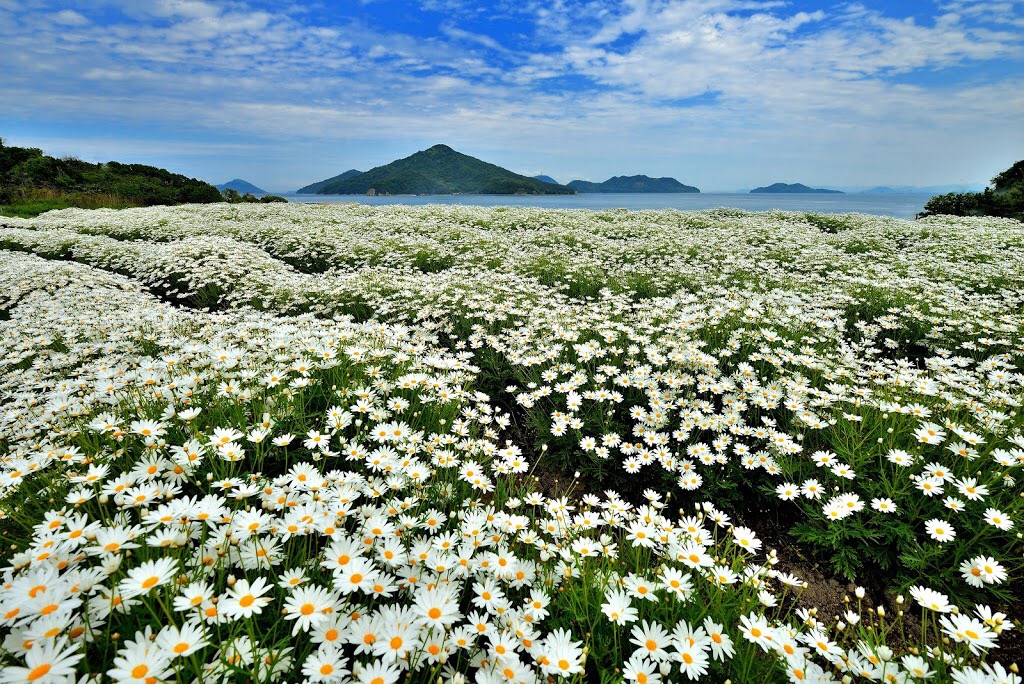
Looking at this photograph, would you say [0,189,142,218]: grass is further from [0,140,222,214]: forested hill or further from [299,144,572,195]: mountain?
[299,144,572,195]: mountain

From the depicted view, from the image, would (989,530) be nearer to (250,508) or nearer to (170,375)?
(250,508)

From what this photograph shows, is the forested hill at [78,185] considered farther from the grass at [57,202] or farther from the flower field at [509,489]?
the flower field at [509,489]

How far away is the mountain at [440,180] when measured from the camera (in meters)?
138

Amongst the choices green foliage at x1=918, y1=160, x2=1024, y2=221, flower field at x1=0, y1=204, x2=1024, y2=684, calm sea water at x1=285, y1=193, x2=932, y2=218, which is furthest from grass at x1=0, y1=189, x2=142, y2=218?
green foliage at x1=918, y1=160, x2=1024, y2=221

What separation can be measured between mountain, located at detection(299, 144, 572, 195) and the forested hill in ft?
274

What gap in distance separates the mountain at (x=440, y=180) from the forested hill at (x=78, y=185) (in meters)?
83.4

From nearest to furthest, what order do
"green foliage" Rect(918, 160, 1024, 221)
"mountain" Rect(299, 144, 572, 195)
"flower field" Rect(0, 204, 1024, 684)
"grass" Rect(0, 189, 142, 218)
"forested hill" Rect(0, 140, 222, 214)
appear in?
"flower field" Rect(0, 204, 1024, 684), "green foliage" Rect(918, 160, 1024, 221), "grass" Rect(0, 189, 142, 218), "forested hill" Rect(0, 140, 222, 214), "mountain" Rect(299, 144, 572, 195)

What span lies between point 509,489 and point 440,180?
159643 mm

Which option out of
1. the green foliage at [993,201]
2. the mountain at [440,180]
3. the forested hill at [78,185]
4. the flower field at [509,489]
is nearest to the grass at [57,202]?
the forested hill at [78,185]

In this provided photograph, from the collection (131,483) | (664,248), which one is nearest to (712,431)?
(131,483)

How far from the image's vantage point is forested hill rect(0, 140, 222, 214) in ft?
121

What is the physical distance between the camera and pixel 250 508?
192 cm

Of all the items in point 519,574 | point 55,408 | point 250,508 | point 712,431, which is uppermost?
point 250,508

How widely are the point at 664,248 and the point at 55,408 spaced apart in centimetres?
1235
